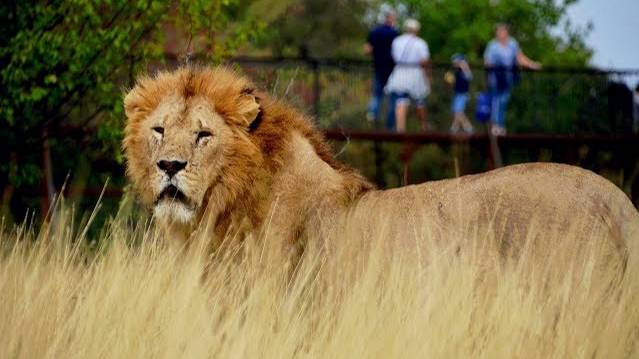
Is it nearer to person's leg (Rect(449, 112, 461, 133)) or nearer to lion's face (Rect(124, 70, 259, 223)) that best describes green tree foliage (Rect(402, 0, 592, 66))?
person's leg (Rect(449, 112, 461, 133))

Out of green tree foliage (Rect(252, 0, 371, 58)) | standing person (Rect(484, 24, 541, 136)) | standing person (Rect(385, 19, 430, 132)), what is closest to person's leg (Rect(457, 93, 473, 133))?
standing person (Rect(484, 24, 541, 136))

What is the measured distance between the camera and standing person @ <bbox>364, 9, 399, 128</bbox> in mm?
20984

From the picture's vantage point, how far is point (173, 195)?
8117mm

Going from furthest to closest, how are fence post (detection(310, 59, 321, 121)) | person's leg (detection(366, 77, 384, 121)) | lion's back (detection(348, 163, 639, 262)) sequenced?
person's leg (detection(366, 77, 384, 121)), fence post (detection(310, 59, 321, 121)), lion's back (detection(348, 163, 639, 262))

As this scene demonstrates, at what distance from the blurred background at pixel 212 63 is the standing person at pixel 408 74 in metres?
0.29

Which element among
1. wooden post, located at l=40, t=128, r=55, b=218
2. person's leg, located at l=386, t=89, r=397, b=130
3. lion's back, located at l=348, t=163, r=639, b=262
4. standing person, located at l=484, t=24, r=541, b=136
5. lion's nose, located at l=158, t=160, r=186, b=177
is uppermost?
standing person, located at l=484, t=24, r=541, b=136

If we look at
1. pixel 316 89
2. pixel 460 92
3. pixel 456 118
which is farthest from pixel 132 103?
pixel 456 118

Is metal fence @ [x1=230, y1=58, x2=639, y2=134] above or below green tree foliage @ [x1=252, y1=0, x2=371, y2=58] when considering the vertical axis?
below

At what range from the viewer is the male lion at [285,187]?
789cm

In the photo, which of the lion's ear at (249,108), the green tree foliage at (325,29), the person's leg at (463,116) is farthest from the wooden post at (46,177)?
the green tree foliage at (325,29)

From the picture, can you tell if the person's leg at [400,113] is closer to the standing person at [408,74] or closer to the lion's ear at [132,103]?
the standing person at [408,74]

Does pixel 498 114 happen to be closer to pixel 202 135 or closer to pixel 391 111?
pixel 391 111

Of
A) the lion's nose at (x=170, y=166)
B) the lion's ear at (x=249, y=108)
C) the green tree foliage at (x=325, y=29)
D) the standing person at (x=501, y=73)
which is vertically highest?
the green tree foliage at (x=325, y=29)

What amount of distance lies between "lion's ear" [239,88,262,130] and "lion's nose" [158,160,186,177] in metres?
0.50
